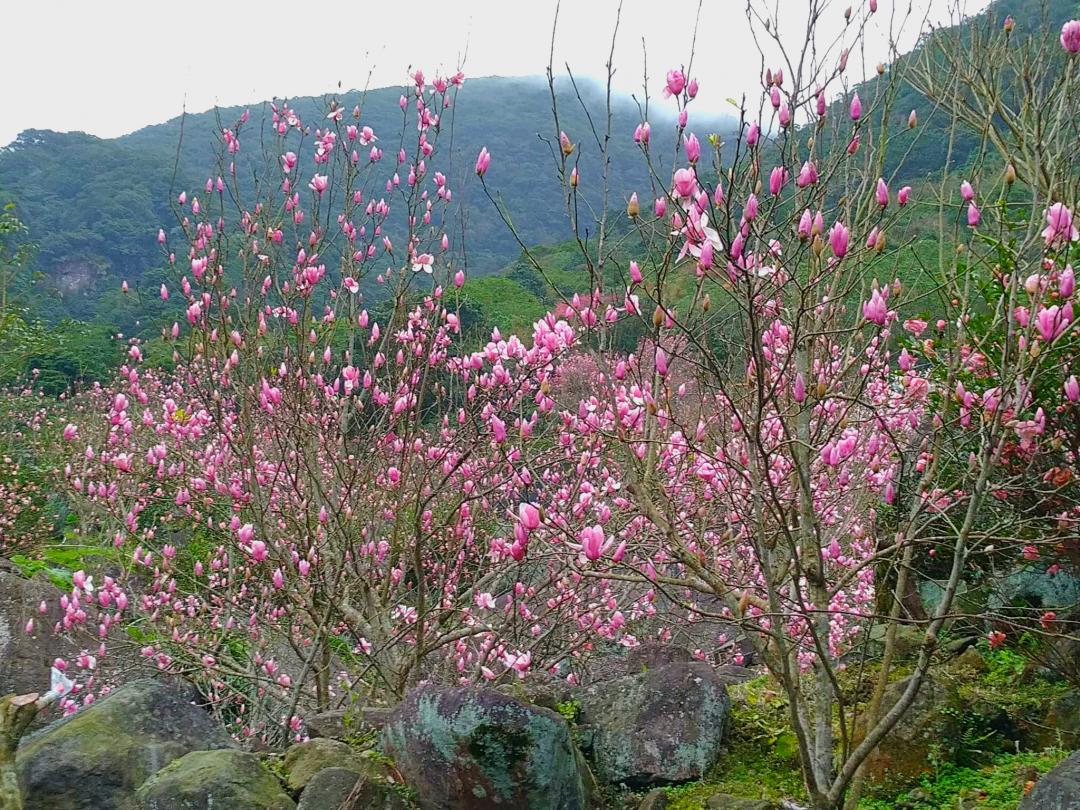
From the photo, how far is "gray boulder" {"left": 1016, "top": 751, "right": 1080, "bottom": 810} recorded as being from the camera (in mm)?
2250

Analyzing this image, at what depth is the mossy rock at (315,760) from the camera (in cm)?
306

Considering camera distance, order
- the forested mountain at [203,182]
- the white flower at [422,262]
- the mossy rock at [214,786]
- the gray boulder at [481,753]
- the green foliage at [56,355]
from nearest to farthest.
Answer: the mossy rock at [214,786] → the gray boulder at [481,753] → the white flower at [422,262] → the forested mountain at [203,182] → the green foliage at [56,355]

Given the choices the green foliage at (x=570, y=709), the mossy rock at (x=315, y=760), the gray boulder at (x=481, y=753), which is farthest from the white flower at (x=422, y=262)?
the green foliage at (x=570, y=709)

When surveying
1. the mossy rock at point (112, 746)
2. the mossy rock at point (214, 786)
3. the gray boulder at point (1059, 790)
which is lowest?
the mossy rock at point (112, 746)

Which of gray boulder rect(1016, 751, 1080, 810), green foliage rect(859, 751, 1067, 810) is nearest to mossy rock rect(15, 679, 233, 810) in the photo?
green foliage rect(859, 751, 1067, 810)

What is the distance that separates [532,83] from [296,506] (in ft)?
321

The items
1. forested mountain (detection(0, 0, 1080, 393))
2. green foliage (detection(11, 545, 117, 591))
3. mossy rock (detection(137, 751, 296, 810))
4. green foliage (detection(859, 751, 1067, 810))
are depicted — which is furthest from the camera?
green foliage (detection(11, 545, 117, 591))

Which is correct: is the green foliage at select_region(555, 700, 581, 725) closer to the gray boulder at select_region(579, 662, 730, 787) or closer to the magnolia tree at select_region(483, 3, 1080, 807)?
the gray boulder at select_region(579, 662, 730, 787)

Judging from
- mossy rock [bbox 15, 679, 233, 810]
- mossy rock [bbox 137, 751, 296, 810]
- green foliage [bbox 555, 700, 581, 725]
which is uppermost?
mossy rock [bbox 137, 751, 296, 810]

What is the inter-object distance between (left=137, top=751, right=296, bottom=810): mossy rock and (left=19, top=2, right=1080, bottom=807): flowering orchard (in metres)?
0.88

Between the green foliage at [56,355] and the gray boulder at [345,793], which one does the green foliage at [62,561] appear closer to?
the green foliage at [56,355]

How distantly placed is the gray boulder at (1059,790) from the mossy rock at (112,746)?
10.4 ft

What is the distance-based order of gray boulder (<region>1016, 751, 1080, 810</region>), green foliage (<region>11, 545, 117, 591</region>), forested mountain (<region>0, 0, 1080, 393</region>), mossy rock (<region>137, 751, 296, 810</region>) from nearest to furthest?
gray boulder (<region>1016, 751, 1080, 810</region>) < mossy rock (<region>137, 751, 296, 810</region>) < forested mountain (<region>0, 0, 1080, 393</region>) < green foliage (<region>11, 545, 117, 591</region>)

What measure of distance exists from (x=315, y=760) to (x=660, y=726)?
160 cm
